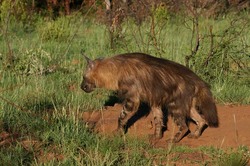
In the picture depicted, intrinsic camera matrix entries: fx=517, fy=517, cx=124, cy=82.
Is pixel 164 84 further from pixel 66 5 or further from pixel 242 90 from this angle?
pixel 66 5

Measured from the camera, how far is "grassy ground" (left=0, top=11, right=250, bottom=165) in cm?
498

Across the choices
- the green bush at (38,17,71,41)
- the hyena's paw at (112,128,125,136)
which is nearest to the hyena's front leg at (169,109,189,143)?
the hyena's paw at (112,128,125,136)

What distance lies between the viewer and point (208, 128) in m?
6.55

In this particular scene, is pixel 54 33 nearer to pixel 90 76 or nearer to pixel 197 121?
pixel 90 76

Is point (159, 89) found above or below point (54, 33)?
below

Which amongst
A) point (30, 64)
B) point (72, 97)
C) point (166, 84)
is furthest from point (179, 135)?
point (30, 64)

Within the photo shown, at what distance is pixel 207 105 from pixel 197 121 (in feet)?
0.85

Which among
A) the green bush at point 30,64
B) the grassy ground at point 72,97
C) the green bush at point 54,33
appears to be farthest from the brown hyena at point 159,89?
the green bush at point 54,33

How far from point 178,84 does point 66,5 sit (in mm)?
12063

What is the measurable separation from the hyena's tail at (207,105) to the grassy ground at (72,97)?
0.80 metres

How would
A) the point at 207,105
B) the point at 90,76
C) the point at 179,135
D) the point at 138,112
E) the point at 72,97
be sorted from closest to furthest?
the point at 179,135 < the point at 207,105 < the point at 90,76 < the point at 72,97 < the point at 138,112

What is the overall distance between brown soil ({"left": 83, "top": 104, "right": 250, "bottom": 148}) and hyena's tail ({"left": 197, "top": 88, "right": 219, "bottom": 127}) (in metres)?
0.18

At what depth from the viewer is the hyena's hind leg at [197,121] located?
248 inches

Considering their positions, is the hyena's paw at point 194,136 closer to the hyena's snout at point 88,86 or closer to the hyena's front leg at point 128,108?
the hyena's front leg at point 128,108
